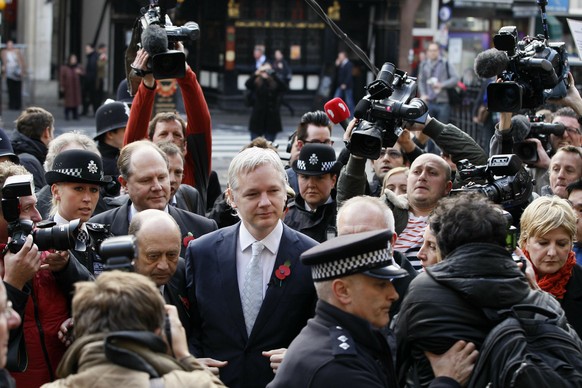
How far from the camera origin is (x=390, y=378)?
14.9 feet

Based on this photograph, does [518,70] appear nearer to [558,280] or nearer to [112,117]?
[558,280]

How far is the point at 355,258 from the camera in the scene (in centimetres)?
449

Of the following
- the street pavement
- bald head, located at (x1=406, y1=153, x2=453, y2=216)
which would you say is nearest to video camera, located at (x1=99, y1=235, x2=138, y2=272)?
bald head, located at (x1=406, y1=153, x2=453, y2=216)

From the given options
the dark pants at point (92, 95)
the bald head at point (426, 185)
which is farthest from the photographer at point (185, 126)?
the dark pants at point (92, 95)

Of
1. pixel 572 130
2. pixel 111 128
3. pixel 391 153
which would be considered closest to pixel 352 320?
pixel 391 153

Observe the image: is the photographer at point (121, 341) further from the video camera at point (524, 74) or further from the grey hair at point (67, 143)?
the grey hair at point (67, 143)

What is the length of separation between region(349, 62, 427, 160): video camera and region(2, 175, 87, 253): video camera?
2.04 metres

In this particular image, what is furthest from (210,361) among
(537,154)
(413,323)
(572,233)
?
(537,154)

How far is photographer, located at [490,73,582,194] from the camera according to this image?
24.8 ft

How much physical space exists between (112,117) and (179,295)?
4274mm

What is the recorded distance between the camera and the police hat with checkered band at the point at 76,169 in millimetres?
6684

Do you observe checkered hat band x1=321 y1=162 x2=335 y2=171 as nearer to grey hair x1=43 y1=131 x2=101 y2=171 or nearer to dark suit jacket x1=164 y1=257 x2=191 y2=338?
grey hair x1=43 y1=131 x2=101 y2=171

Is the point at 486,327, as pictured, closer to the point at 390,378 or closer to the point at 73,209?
the point at 390,378

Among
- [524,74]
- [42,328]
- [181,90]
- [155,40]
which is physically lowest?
[42,328]
